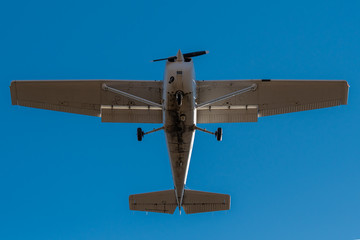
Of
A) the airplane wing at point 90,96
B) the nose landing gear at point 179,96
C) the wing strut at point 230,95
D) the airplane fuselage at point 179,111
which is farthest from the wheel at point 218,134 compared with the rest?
the airplane wing at point 90,96

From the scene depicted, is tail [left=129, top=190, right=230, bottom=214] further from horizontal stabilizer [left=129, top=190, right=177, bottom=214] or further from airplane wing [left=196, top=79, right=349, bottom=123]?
airplane wing [left=196, top=79, right=349, bottom=123]

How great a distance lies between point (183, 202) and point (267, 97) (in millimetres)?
7826

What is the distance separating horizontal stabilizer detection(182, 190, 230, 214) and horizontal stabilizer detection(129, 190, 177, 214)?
765 millimetres

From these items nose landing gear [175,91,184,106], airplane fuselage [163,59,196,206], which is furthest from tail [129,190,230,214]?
nose landing gear [175,91,184,106]

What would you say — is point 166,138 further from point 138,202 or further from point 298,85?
point 298,85

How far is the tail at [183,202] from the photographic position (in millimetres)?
32906

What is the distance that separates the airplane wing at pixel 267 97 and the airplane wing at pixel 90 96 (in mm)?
3083

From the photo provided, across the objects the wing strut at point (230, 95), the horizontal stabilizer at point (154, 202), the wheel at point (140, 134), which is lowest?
the horizontal stabilizer at point (154, 202)

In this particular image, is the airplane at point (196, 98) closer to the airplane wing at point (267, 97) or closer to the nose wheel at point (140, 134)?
the airplane wing at point (267, 97)

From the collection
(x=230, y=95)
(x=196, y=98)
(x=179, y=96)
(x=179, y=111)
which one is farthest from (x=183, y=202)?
(x=179, y=96)

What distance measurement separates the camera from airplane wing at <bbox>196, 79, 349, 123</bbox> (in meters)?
31.0

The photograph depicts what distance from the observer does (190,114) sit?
91.8ft

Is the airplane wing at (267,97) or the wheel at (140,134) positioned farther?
the airplane wing at (267,97)

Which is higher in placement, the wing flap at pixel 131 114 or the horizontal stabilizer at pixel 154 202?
the wing flap at pixel 131 114
